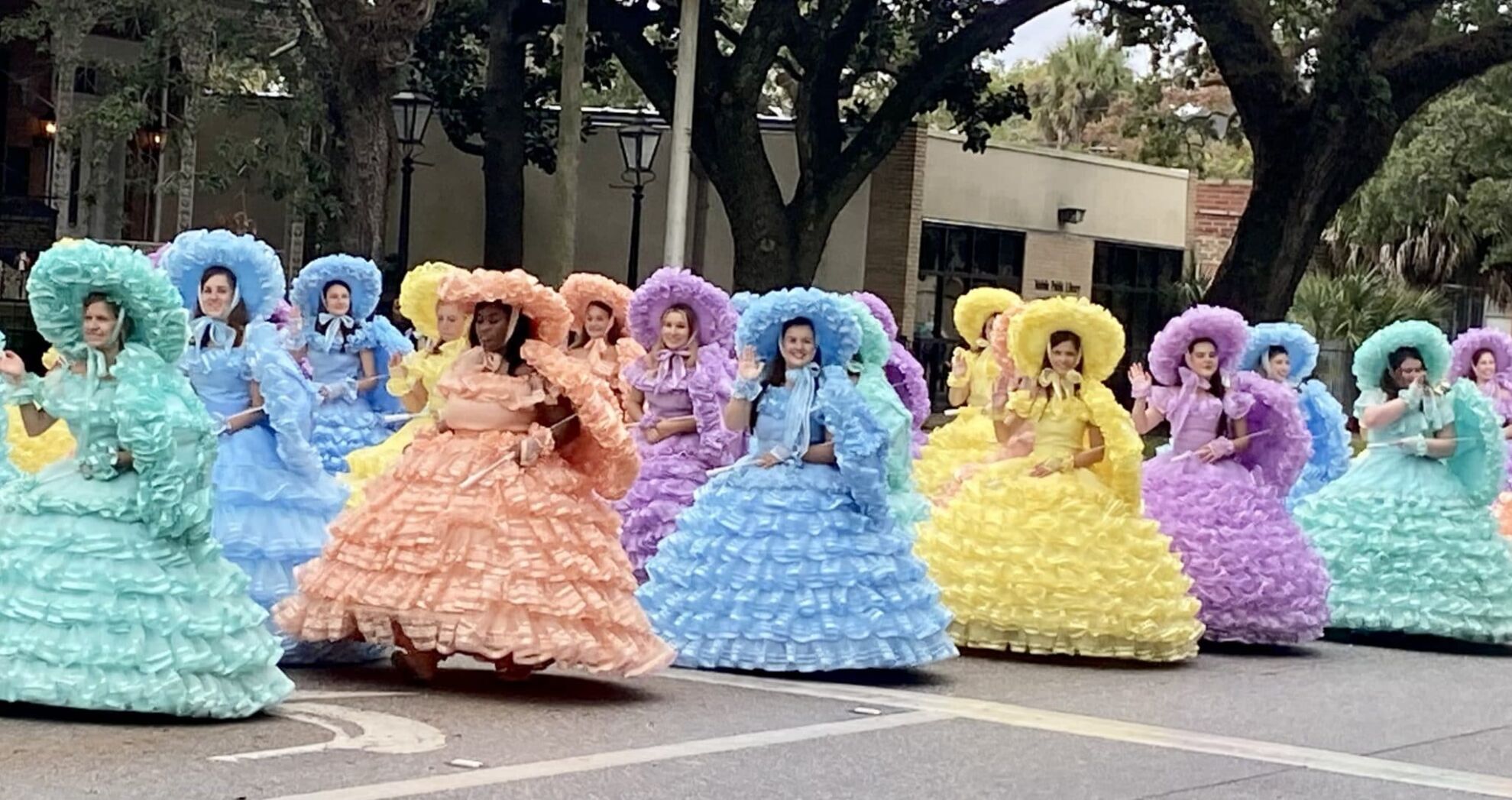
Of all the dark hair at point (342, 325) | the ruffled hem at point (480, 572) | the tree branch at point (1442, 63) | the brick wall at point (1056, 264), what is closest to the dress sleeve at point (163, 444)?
the ruffled hem at point (480, 572)

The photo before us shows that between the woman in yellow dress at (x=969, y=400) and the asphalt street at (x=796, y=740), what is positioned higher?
the woman in yellow dress at (x=969, y=400)

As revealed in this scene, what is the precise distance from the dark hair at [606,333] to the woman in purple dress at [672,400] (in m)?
0.90

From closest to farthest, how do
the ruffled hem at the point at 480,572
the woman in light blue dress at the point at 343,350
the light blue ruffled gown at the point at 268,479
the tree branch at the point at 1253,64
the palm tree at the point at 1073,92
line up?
the ruffled hem at the point at 480,572
the light blue ruffled gown at the point at 268,479
the woman in light blue dress at the point at 343,350
the tree branch at the point at 1253,64
the palm tree at the point at 1073,92

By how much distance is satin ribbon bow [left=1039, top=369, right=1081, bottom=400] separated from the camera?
43.3ft

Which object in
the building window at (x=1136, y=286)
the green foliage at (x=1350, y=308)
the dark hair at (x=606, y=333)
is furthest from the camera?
the building window at (x=1136, y=286)

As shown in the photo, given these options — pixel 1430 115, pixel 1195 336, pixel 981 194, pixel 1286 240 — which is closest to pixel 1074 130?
pixel 1430 115

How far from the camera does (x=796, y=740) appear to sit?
9.69 meters

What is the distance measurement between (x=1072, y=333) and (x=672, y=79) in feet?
48.0

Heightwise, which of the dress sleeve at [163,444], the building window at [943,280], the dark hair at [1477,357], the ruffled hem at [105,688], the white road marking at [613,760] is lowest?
the white road marking at [613,760]

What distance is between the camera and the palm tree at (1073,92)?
6675 centimetres

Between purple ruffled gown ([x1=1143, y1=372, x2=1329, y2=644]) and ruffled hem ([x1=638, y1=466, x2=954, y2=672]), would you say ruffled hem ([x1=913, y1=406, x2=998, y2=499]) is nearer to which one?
purple ruffled gown ([x1=1143, y1=372, x2=1329, y2=644])

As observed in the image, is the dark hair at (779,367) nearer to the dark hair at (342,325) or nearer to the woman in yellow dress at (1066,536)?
the woman in yellow dress at (1066,536)

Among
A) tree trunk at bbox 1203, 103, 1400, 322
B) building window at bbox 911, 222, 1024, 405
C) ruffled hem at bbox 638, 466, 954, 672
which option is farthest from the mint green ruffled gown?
building window at bbox 911, 222, 1024, 405

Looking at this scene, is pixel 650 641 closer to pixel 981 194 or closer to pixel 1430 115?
pixel 981 194
